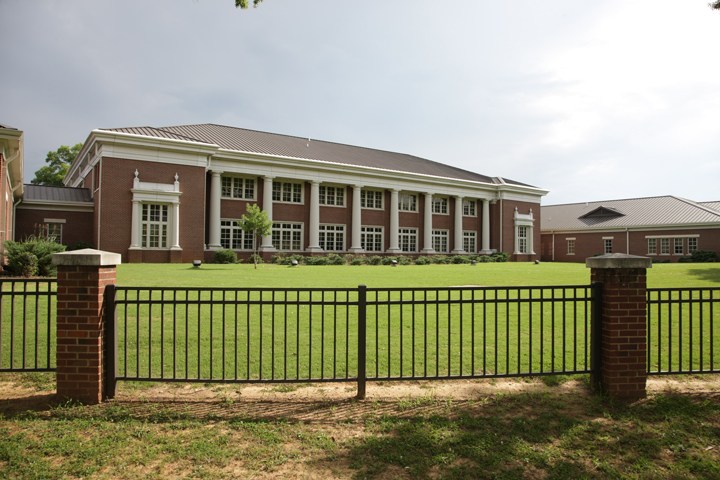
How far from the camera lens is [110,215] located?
26.7 metres

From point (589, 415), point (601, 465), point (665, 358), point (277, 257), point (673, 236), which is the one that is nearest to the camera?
point (601, 465)

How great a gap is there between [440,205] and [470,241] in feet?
17.1

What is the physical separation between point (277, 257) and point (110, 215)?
10.7m

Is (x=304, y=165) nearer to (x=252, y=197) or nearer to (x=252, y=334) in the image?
(x=252, y=197)

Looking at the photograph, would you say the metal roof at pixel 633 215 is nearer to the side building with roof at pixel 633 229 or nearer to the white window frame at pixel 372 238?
the side building with roof at pixel 633 229

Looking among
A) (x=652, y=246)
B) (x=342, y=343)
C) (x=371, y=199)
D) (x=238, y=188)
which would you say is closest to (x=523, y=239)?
(x=652, y=246)

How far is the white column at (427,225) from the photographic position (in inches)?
1650

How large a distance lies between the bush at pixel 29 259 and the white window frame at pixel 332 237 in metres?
22.6

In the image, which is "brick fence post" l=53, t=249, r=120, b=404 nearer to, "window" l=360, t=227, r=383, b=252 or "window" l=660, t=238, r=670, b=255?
"window" l=360, t=227, r=383, b=252

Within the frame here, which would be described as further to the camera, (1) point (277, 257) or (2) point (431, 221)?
(2) point (431, 221)

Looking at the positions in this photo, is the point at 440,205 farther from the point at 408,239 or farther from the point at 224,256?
the point at 224,256

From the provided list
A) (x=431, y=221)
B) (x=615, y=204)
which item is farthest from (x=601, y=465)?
(x=615, y=204)

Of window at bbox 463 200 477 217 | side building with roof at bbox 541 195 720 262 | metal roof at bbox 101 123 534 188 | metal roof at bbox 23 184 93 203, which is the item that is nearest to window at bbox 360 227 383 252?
metal roof at bbox 101 123 534 188

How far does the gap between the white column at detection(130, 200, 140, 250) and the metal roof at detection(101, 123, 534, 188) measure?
4.51 meters
